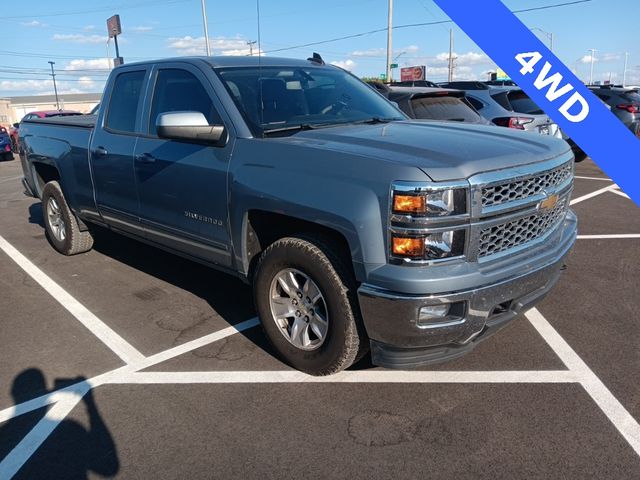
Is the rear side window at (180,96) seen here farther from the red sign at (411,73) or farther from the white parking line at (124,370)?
the red sign at (411,73)

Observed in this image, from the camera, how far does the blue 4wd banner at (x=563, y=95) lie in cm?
175

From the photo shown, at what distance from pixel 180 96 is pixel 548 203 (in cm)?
275

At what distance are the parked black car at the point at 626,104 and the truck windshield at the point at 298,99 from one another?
1108 centimetres

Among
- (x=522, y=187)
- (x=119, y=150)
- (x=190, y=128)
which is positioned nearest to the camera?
(x=522, y=187)

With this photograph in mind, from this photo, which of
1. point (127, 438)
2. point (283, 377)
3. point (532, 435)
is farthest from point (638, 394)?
point (127, 438)

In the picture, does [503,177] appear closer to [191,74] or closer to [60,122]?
[191,74]

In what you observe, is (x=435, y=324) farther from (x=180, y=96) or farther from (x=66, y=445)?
(x=180, y=96)

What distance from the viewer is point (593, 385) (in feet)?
10.6

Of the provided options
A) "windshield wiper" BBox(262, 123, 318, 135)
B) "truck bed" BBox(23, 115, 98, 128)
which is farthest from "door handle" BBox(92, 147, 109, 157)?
"windshield wiper" BBox(262, 123, 318, 135)

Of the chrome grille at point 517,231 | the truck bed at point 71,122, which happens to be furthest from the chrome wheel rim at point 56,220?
the chrome grille at point 517,231

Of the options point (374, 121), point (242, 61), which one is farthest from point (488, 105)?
point (242, 61)

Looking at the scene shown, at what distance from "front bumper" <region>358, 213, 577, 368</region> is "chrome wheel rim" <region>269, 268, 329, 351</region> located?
409mm

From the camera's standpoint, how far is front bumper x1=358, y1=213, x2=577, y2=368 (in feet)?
8.95

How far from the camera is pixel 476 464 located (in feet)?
8.45
